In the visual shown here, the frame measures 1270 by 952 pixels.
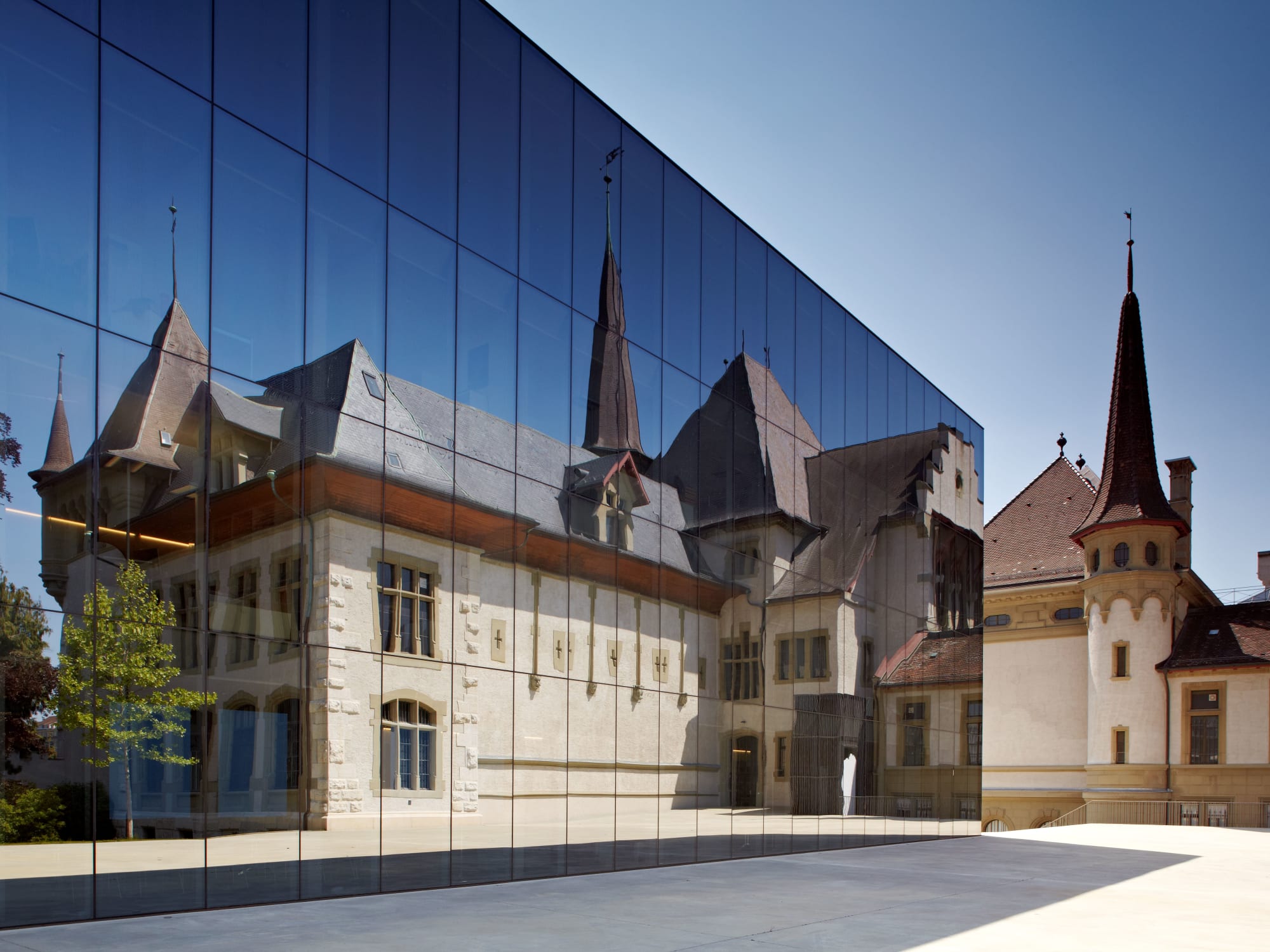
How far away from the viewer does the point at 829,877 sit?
17969mm

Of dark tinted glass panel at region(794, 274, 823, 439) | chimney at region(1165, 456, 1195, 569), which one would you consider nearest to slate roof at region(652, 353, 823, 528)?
dark tinted glass panel at region(794, 274, 823, 439)

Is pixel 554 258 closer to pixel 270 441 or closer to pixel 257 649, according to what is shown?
pixel 270 441

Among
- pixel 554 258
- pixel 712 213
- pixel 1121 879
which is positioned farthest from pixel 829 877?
pixel 712 213

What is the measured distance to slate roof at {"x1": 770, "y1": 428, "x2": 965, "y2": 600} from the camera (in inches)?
962

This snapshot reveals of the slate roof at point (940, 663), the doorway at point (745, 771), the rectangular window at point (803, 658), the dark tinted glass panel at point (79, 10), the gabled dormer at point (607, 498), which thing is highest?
the dark tinted glass panel at point (79, 10)

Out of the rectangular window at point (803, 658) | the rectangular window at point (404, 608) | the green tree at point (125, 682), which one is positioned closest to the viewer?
the green tree at point (125, 682)

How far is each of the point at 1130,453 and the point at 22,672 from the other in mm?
56492

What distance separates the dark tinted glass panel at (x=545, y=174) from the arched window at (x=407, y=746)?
666cm

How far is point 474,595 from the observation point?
15.8 metres

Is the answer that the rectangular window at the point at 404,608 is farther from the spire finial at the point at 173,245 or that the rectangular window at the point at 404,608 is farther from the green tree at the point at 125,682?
the spire finial at the point at 173,245

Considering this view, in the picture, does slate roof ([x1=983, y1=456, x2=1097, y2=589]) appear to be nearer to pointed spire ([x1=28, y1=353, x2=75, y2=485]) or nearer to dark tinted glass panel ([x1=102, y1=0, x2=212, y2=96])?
dark tinted glass panel ([x1=102, y1=0, x2=212, y2=96])

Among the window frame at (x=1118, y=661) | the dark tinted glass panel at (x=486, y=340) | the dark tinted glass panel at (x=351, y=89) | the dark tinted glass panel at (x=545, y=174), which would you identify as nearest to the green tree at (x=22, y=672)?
the dark tinted glass panel at (x=486, y=340)

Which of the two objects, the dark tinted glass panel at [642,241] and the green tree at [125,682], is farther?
the dark tinted glass panel at [642,241]

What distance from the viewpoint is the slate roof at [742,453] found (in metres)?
20.8
